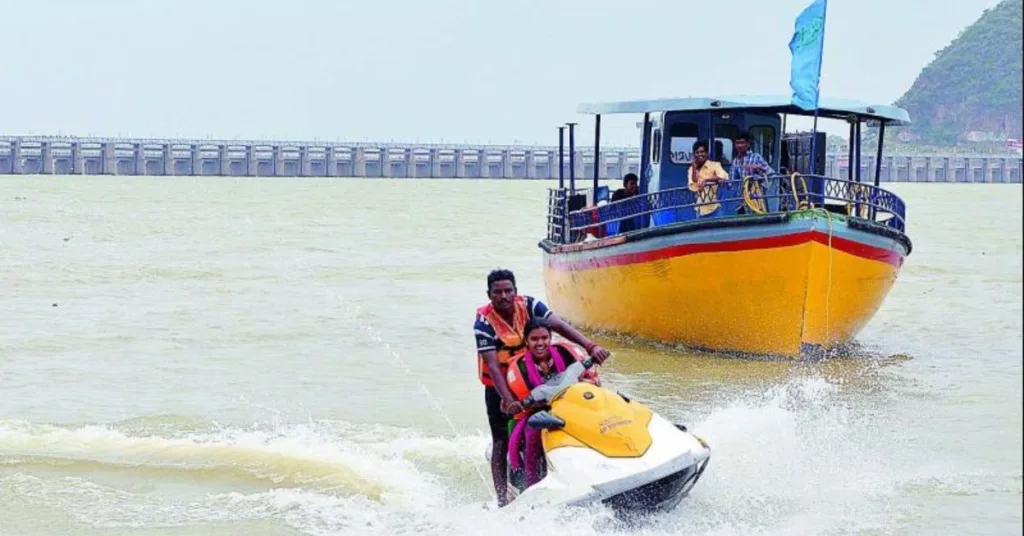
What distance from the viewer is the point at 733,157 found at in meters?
16.3

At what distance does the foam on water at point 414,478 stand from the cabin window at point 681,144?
4517mm

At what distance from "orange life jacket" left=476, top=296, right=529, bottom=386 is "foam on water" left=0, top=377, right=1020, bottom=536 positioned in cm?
86

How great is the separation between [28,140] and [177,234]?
58110 millimetres

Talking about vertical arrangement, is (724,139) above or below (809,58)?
below

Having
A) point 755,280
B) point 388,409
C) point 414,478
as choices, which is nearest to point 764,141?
point 755,280

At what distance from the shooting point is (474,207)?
201ft

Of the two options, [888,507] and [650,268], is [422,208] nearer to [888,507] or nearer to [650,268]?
[650,268]

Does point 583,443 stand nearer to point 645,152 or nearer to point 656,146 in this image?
point 656,146

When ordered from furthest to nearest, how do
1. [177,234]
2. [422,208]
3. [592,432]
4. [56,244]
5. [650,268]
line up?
1. [422,208]
2. [177,234]
3. [56,244]
4. [650,268]
5. [592,432]

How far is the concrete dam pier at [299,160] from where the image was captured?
Result: 93.3 m

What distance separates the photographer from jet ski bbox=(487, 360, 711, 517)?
7.34m

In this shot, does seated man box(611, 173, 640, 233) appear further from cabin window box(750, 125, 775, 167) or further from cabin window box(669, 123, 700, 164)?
cabin window box(750, 125, 775, 167)

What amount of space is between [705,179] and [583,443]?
25.6 ft

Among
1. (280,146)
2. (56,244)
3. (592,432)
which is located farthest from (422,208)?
(592,432)
